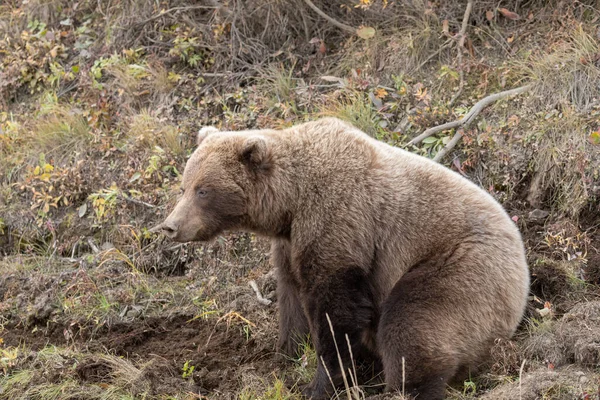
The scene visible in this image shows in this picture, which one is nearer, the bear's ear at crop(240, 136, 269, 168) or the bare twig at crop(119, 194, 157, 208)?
the bear's ear at crop(240, 136, 269, 168)

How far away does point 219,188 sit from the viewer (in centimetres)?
Answer: 557

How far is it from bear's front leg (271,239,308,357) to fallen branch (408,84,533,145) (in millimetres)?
2089

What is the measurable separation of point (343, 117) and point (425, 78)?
3.43 feet

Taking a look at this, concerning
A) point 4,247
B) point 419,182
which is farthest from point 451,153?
point 4,247

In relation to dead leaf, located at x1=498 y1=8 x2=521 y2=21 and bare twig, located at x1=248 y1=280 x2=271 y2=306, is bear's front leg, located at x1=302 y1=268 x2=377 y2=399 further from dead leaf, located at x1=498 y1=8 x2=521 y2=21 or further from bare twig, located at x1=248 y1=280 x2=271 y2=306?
dead leaf, located at x1=498 y1=8 x2=521 y2=21

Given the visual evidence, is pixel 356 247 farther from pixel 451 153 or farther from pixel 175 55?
pixel 175 55

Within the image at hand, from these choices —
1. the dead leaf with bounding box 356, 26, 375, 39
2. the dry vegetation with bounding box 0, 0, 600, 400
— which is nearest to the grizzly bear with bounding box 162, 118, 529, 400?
the dry vegetation with bounding box 0, 0, 600, 400

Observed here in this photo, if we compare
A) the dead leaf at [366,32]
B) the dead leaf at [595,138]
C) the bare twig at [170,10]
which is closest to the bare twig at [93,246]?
the bare twig at [170,10]

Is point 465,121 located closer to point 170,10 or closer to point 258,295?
point 258,295

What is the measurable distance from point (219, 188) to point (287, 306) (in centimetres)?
101

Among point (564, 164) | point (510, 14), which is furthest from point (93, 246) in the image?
point (510, 14)

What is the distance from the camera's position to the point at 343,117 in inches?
312

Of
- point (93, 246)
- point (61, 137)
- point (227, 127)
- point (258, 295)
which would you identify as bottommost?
point (93, 246)

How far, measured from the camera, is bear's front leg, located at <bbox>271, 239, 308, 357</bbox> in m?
5.73
